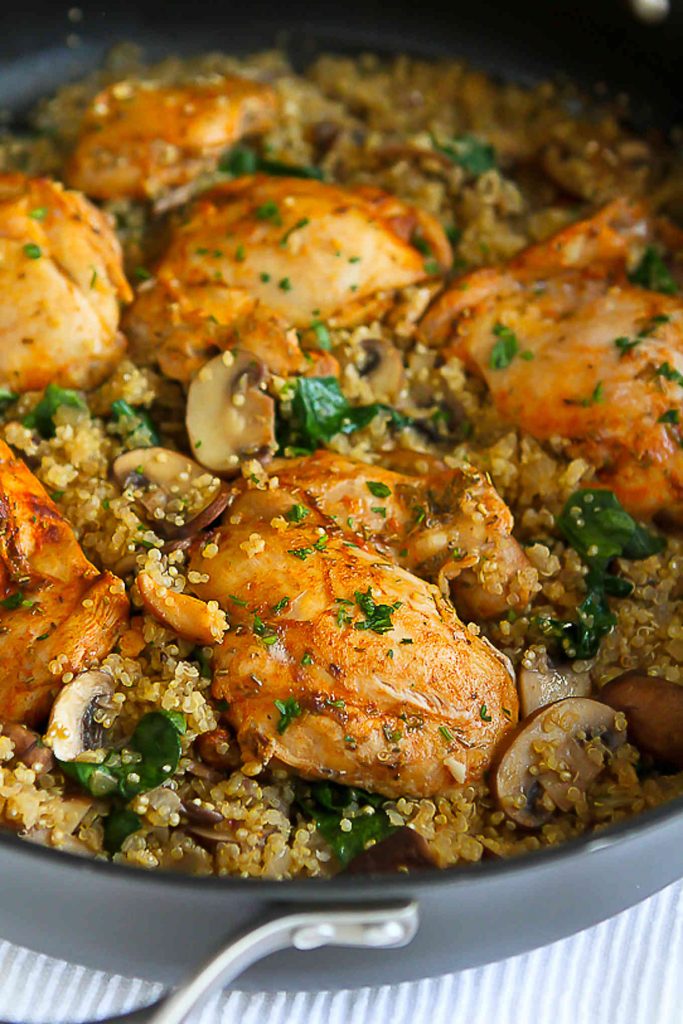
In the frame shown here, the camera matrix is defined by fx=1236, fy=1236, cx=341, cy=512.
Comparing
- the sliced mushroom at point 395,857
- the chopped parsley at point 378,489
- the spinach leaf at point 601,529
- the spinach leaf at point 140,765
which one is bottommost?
the spinach leaf at point 140,765

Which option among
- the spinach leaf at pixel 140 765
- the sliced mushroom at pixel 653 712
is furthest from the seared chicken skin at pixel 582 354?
the spinach leaf at pixel 140 765

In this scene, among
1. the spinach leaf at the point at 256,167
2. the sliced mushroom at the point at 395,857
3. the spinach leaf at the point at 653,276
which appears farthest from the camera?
the spinach leaf at the point at 256,167

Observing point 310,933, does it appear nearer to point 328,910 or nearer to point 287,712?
point 328,910

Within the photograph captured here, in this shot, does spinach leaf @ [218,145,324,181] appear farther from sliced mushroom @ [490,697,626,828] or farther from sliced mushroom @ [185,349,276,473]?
sliced mushroom @ [490,697,626,828]

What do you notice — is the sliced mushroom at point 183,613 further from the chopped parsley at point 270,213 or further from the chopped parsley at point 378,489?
the chopped parsley at point 270,213

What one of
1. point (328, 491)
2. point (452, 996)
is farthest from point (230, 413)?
point (452, 996)

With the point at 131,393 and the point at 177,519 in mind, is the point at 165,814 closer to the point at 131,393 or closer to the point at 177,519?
the point at 177,519

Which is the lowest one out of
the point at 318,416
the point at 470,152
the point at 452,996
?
the point at 452,996
